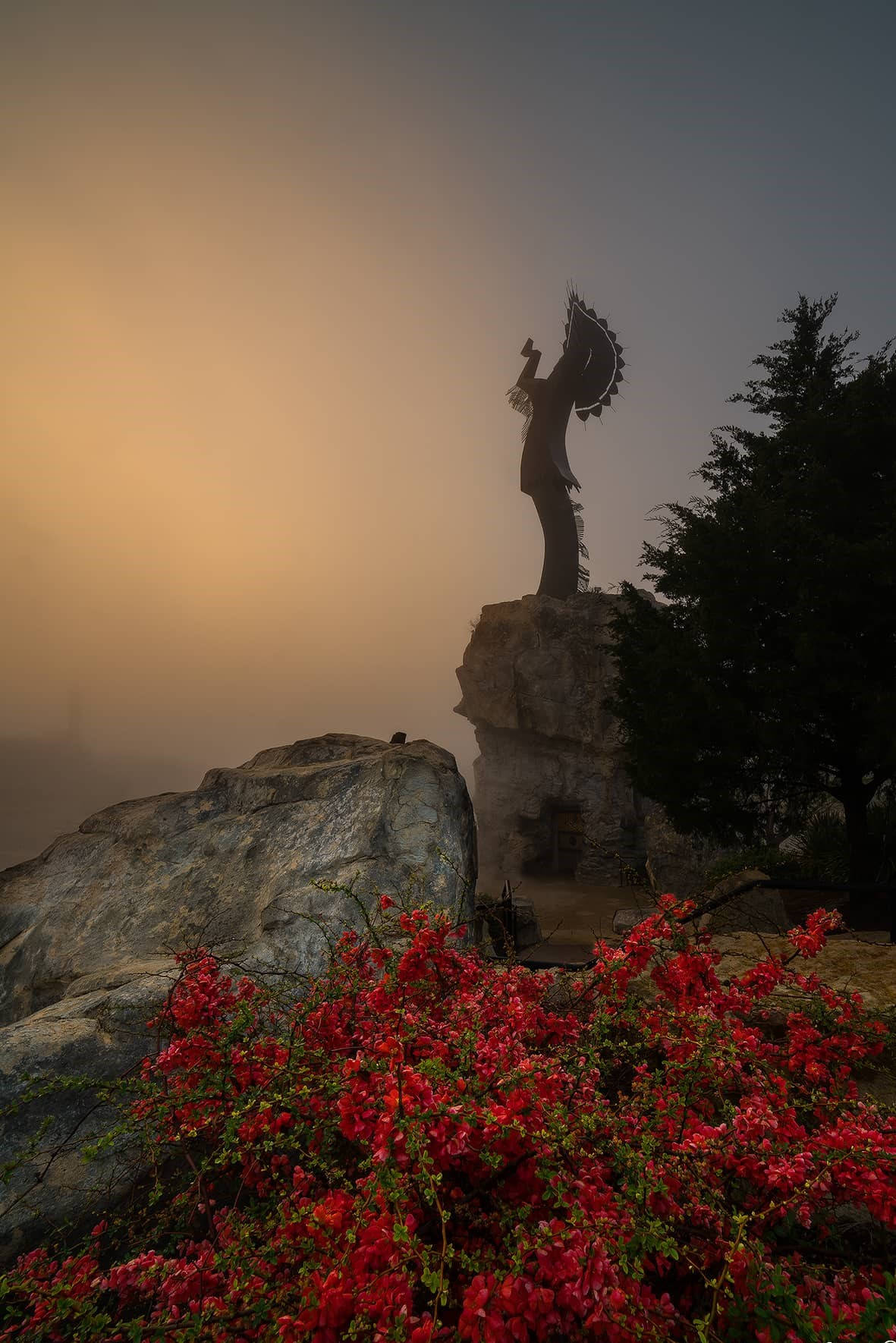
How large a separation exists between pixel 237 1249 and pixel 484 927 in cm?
977

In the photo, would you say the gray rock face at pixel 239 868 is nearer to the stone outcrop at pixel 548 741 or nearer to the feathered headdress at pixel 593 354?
the stone outcrop at pixel 548 741

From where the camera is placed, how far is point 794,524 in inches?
340

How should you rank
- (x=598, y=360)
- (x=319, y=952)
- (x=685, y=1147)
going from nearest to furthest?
(x=685, y=1147)
(x=319, y=952)
(x=598, y=360)

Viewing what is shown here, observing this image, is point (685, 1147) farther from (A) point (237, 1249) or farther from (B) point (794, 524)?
(B) point (794, 524)

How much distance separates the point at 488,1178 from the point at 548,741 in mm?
21770

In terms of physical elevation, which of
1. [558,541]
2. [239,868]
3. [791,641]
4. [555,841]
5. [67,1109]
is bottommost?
[555,841]

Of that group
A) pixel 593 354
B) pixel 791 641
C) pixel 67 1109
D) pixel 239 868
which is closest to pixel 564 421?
pixel 593 354

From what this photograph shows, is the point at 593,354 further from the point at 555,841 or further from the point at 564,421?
the point at 555,841

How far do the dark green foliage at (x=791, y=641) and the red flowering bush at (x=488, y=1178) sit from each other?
270 inches

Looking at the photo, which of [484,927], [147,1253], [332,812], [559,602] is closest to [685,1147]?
[147,1253]

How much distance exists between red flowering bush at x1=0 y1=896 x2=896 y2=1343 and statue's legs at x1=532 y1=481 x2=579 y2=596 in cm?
2356

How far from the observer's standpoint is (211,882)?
5.84 meters

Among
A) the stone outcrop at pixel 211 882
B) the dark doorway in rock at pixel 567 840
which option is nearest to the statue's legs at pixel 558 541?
the dark doorway in rock at pixel 567 840

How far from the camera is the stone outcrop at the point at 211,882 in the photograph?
3.78 m
